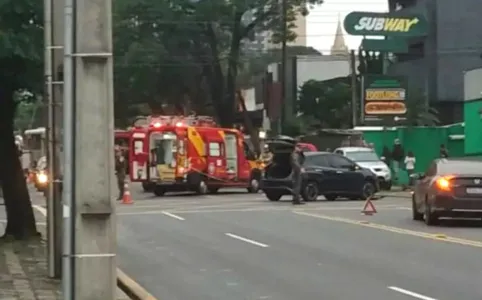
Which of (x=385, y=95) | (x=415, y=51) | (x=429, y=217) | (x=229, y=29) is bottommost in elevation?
(x=429, y=217)

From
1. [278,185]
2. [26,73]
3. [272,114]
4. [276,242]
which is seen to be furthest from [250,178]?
[26,73]

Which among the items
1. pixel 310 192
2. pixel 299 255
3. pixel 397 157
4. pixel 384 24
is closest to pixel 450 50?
pixel 384 24

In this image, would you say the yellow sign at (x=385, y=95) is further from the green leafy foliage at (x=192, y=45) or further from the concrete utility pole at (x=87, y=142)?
the concrete utility pole at (x=87, y=142)

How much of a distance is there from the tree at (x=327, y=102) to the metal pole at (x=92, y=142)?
2274 inches

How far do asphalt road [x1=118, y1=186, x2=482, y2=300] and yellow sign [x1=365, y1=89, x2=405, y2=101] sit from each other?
1907cm

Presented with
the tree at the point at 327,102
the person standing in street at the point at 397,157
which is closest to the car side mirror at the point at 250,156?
the person standing in street at the point at 397,157

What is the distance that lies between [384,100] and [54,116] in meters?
33.7

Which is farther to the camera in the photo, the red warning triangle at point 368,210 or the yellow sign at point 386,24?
the yellow sign at point 386,24

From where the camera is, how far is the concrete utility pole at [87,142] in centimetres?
920

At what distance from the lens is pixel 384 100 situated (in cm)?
4794

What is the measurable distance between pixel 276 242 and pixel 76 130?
37.7 feet

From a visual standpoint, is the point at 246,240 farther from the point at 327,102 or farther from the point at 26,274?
the point at 327,102

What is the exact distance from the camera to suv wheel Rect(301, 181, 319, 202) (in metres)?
34.8

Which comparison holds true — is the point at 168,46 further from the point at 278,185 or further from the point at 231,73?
the point at 278,185
